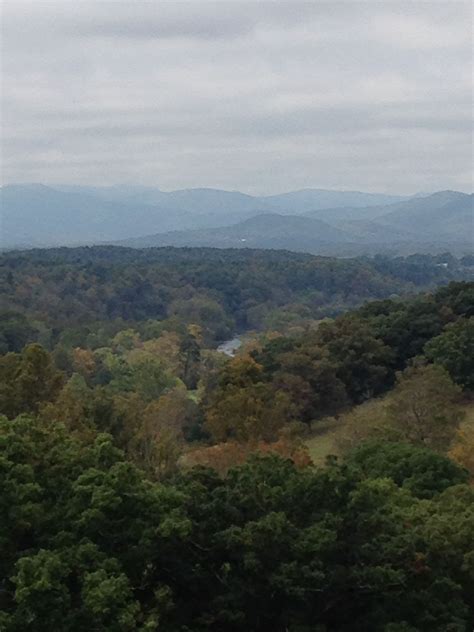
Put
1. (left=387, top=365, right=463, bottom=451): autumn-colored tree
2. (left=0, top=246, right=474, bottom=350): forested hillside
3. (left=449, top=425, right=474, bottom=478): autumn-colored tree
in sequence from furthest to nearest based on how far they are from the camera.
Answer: (left=0, top=246, right=474, bottom=350): forested hillside < (left=387, top=365, right=463, bottom=451): autumn-colored tree < (left=449, top=425, right=474, bottom=478): autumn-colored tree

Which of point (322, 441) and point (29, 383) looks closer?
point (29, 383)

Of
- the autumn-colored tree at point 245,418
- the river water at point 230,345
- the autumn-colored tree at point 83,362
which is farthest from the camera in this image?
the river water at point 230,345

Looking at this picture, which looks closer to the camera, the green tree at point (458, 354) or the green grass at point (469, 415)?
the green grass at point (469, 415)

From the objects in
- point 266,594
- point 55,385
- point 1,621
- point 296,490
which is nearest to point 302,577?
point 266,594

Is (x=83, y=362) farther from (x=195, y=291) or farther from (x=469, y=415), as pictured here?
(x=195, y=291)

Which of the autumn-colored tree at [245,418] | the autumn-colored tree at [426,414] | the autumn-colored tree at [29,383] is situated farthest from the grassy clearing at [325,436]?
the autumn-colored tree at [29,383]

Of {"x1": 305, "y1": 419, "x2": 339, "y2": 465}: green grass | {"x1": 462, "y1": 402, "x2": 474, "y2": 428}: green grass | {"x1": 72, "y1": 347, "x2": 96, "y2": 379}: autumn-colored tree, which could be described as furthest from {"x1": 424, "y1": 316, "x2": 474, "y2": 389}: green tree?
{"x1": 72, "y1": 347, "x2": 96, "y2": 379}: autumn-colored tree

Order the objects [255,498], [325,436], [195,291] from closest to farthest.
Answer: [255,498]
[325,436]
[195,291]

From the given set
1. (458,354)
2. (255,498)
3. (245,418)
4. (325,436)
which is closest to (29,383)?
(245,418)

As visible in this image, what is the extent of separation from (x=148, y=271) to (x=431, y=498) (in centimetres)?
7516

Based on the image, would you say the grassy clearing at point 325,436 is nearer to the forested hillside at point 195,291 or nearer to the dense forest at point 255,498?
the dense forest at point 255,498

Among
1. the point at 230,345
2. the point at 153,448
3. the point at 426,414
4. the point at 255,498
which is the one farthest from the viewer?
the point at 230,345

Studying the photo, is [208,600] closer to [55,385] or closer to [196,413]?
[55,385]

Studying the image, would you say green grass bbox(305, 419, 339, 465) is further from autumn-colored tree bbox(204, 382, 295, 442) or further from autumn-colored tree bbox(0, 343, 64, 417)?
autumn-colored tree bbox(0, 343, 64, 417)
